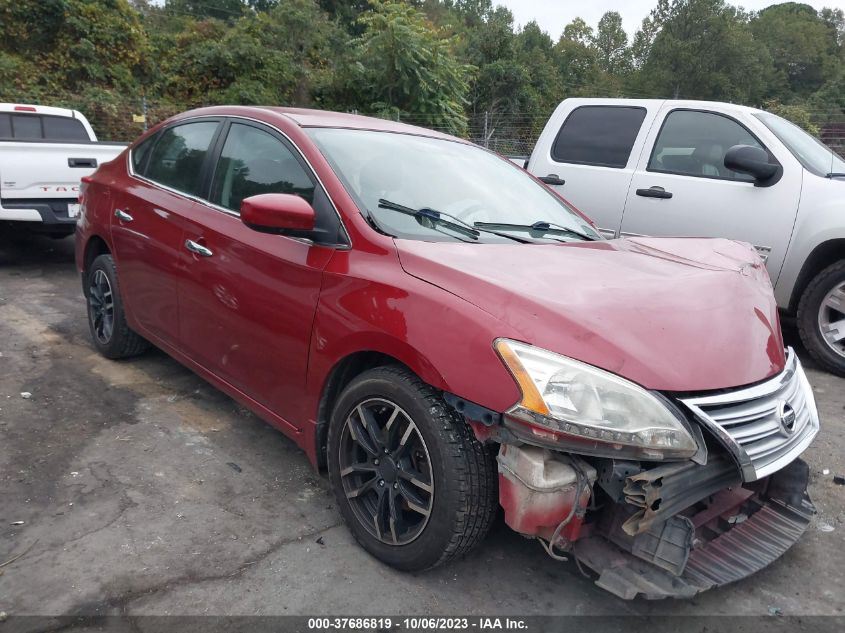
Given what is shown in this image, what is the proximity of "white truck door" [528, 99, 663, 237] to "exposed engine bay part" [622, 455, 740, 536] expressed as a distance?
12.7 ft

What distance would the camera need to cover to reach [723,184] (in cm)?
527

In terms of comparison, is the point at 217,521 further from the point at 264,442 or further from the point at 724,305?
the point at 724,305

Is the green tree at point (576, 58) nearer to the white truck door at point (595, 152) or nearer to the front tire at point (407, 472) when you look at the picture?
the white truck door at point (595, 152)

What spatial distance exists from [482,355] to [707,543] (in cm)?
106

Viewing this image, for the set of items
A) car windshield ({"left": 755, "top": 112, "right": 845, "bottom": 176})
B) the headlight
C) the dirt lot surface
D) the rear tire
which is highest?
car windshield ({"left": 755, "top": 112, "right": 845, "bottom": 176})

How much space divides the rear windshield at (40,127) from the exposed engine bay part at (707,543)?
8.13 m

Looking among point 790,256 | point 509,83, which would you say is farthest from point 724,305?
point 509,83

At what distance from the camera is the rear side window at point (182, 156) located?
3.70 m

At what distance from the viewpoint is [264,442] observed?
3.56m

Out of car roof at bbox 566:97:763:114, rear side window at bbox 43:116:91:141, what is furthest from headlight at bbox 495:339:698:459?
rear side window at bbox 43:116:91:141

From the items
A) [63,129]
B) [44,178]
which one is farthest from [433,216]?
[63,129]

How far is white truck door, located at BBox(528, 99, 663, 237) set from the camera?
5801 mm

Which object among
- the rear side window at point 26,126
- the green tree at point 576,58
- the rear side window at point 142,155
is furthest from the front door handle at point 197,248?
the green tree at point 576,58

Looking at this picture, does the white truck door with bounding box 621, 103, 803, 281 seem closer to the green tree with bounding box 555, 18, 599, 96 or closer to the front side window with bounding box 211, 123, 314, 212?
the front side window with bounding box 211, 123, 314, 212
